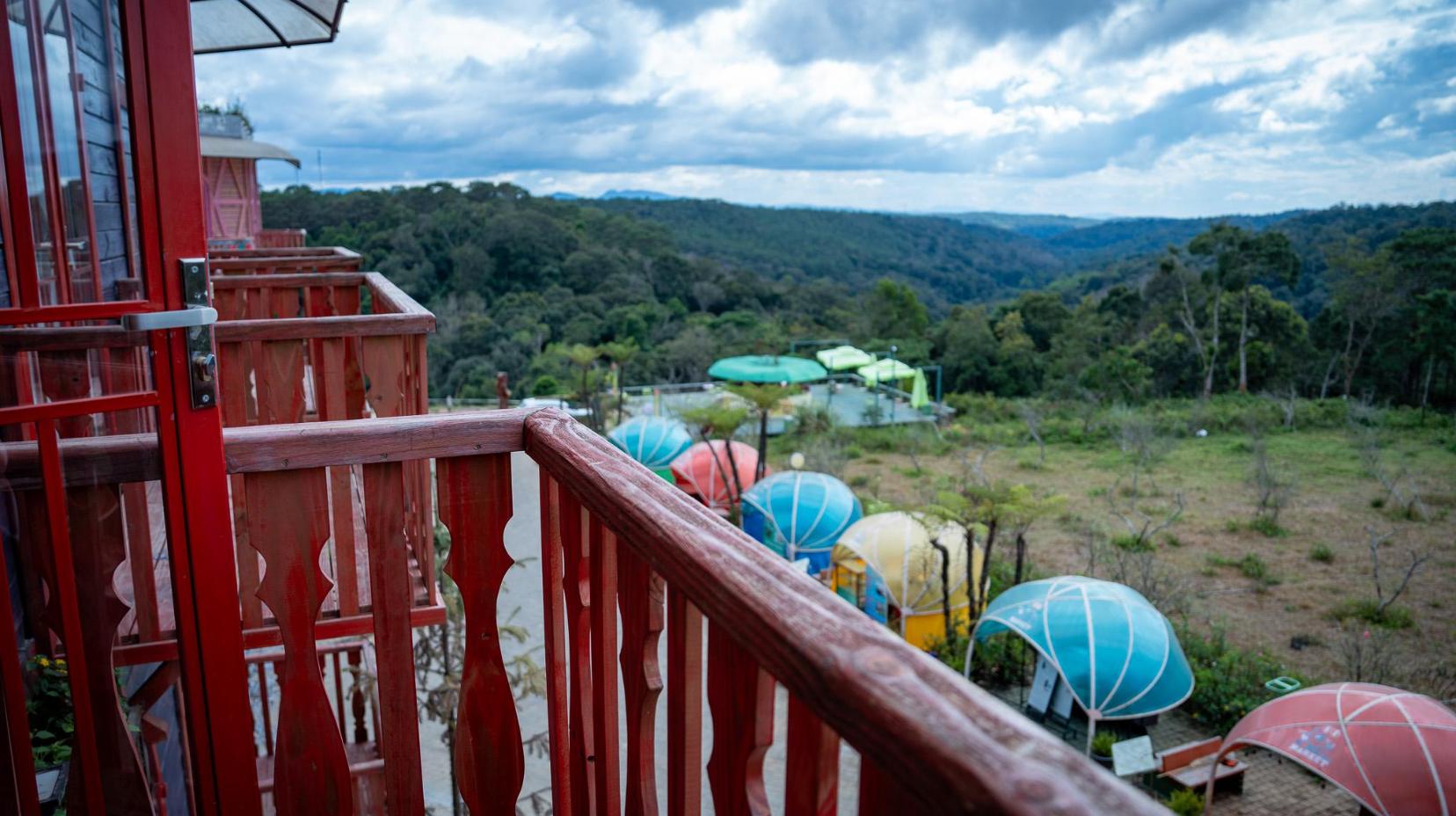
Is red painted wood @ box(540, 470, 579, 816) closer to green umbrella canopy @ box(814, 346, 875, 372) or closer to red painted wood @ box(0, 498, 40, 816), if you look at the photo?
red painted wood @ box(0, 498, 40, 816)

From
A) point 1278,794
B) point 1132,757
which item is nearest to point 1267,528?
point 1278,794

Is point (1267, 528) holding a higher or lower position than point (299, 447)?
lower

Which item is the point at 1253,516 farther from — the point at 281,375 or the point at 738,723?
the point at 738,723

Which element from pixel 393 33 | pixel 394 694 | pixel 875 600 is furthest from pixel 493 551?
pixel 393 33

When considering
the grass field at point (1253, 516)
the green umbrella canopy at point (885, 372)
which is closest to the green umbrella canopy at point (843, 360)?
the green umbrella canopy at point (885, 372)

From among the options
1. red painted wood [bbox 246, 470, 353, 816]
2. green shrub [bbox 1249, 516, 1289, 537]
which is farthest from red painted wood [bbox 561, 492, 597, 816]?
green shrub [bbox 1249, 516, 1289, 537]

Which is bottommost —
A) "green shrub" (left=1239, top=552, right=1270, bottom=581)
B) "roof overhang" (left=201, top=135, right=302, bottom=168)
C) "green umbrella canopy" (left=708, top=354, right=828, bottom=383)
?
"green shrub" (left=1239, top=552, right=1270, bottom=581)

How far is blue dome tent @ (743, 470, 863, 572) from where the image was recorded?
13.1m

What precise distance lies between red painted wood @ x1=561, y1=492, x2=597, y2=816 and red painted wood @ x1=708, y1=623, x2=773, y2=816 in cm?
40

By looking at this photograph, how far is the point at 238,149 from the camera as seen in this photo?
1434 centimetres

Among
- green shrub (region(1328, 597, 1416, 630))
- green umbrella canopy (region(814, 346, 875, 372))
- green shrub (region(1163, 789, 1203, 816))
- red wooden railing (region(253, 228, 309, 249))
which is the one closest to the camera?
green shrub (region(1163, 789, 1203, 816))

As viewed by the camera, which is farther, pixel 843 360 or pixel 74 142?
pixel 843 360

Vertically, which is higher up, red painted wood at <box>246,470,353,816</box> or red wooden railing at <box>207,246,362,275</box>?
red wooden railing at <box>207,246,362,275</box>

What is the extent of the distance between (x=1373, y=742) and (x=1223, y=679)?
4.05m
